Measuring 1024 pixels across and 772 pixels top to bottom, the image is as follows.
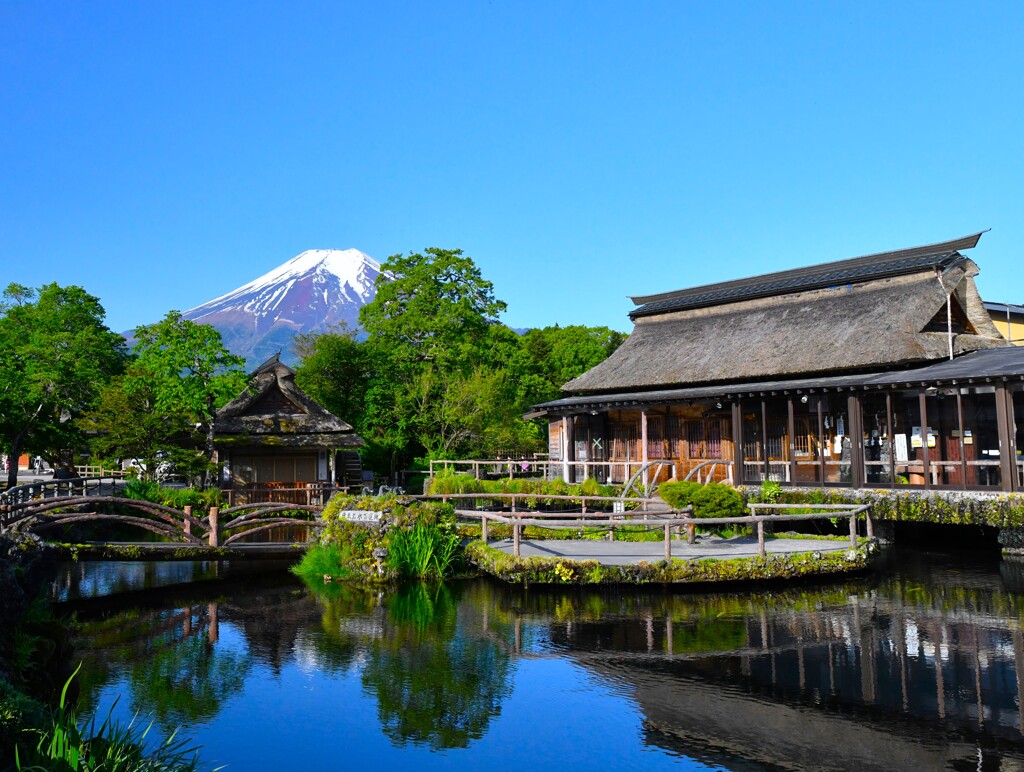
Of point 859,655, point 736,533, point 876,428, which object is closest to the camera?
point 859,655

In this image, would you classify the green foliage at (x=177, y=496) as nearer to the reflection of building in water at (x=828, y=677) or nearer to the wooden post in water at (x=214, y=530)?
the wooden post in water at (x=214, y=530)

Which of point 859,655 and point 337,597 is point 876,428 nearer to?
point 859,655

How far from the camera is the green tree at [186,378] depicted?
1265 inches

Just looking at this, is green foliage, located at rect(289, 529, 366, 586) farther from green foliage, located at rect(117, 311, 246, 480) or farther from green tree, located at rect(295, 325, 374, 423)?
green tree, located at rect(295, 325, 374, 423)

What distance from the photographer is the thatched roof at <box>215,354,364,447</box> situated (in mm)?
32031

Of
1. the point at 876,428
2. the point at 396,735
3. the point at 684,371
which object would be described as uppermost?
the point at 684,371

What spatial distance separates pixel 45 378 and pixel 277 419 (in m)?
10.4

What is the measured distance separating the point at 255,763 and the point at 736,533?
1530cm

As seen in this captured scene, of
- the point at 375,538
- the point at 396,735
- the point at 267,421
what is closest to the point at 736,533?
the point at 375,538

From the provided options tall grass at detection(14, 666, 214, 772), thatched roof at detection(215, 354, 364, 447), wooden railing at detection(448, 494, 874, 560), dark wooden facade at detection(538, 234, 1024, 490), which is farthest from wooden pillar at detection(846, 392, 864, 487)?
tall grass at detection(14, 666, 214, 772)

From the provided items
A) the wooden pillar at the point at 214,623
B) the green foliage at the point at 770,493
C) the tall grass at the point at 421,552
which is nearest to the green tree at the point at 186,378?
the tall grass at the point at 421,552

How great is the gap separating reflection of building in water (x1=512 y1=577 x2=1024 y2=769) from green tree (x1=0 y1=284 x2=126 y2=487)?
28.9 m

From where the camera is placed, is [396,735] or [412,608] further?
[412,608]

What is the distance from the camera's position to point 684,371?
31828mm
